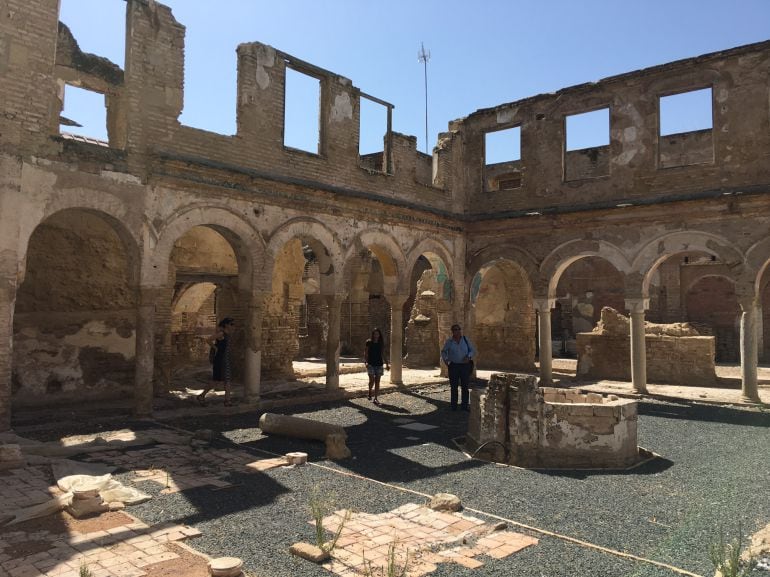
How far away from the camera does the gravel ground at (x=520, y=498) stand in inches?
179

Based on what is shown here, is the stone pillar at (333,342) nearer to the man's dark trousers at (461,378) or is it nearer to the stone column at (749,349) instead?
the man's dark trousers at (461,378)

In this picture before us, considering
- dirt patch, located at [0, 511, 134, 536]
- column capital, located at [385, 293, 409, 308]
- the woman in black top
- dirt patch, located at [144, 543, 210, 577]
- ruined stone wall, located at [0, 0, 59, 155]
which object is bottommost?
dirt patch, located at [144, 543, 210, 577]

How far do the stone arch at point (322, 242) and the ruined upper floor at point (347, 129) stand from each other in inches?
33.8

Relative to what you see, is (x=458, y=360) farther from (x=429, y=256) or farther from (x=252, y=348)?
(x=429, y=256)

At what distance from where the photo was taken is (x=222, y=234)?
11.4 metres

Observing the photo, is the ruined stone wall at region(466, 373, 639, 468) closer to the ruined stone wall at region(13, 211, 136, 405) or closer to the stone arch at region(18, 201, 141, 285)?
the stone arch at region(18, 201, 141, 285)

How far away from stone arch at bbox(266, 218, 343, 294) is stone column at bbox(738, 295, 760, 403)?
8.93 m

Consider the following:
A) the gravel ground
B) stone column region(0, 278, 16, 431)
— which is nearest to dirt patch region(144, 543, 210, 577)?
the gravel ground

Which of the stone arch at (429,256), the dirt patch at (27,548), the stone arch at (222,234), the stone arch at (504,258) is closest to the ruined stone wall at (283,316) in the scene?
the stone arch at (429,256)

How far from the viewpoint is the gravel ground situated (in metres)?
4.56

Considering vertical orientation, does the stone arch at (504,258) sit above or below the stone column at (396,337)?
above

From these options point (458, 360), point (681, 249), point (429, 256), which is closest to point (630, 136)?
point (681, 249)

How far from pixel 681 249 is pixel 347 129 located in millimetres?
8286

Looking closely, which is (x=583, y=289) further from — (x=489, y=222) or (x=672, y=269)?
(x=489, y=222)
